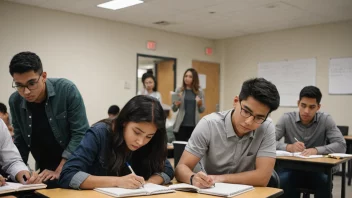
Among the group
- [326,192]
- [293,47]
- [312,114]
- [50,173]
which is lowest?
[326,192]

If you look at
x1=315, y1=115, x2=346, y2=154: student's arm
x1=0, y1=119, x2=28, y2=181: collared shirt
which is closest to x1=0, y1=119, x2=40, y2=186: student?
x1=0, y1=119, x2=28, y2=181: collared shirt

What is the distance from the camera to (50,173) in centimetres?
210

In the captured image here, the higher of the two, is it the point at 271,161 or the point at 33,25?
the point at 33,25

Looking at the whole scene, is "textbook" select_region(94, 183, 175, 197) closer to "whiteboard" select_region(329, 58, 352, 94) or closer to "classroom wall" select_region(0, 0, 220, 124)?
"classroom wall" select_region(0, 0, 220, 124)

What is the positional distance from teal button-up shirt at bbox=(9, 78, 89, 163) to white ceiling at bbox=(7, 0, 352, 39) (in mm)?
3147

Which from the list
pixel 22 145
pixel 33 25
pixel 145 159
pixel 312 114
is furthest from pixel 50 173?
pixel 33 25

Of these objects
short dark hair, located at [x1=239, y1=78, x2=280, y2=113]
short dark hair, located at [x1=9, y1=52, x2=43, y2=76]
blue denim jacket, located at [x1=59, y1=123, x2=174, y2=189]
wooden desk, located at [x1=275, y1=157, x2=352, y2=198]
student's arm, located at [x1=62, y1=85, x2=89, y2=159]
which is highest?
short dark hair, located at [x1=9, y1=52, x2=43, y2=76]

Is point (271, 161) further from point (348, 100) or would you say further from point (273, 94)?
Answer: point (348, 100)

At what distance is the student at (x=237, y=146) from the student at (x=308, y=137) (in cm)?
110

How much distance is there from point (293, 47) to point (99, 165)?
5.98m

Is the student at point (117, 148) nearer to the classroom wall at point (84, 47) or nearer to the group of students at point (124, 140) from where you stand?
the group of students at point (124, 140)

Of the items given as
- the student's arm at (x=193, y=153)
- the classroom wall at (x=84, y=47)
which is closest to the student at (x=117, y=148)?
the student's arm at (x=193, y=153)

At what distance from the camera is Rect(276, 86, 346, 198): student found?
123 inches

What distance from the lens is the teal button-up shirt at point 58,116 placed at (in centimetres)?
231
